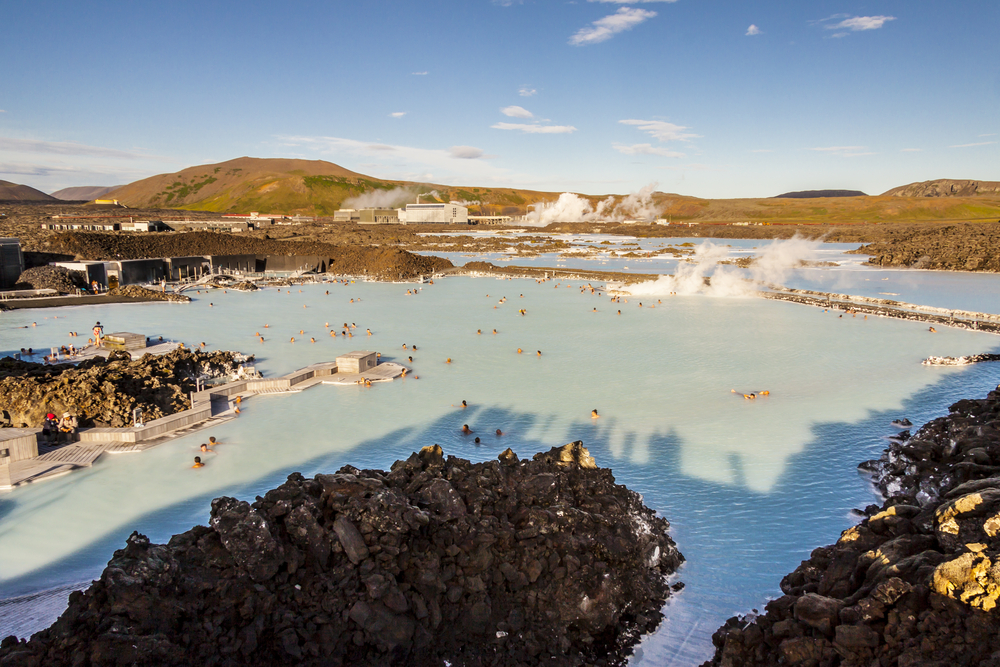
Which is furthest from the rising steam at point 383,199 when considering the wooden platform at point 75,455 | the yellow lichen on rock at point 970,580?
the yellow lichen on rock at point 970,580

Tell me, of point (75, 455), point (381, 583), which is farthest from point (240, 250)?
point (381, 583)

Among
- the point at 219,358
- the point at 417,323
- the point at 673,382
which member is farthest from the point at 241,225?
the point at 673,382

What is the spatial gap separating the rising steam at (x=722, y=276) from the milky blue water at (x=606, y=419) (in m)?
7.42

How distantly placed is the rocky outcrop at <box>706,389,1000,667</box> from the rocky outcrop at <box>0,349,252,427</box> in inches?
531

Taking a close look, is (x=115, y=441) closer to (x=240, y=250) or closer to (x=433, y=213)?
(x=240, y=250)

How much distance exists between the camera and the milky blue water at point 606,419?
9.11 m

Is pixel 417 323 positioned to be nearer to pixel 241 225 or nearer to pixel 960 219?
pixel 241 225

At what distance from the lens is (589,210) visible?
136 m

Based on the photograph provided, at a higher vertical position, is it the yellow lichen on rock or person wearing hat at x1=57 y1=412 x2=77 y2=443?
the yellow lichen on rock

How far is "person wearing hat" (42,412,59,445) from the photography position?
Answer: 493 inches

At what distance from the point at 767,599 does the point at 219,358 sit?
54.8 feet

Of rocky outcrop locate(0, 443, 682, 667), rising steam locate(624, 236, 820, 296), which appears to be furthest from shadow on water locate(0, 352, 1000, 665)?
rising steam locate(624, 236, 820, 296)

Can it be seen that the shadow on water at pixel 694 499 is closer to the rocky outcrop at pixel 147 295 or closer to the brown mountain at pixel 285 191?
the rocky outcrop at pixel 147 295

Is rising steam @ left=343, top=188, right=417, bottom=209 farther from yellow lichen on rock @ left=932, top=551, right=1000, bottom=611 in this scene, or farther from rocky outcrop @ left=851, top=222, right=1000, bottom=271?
yellow lichen on rock @ left=932, top=551, right=1000, bottom=611
